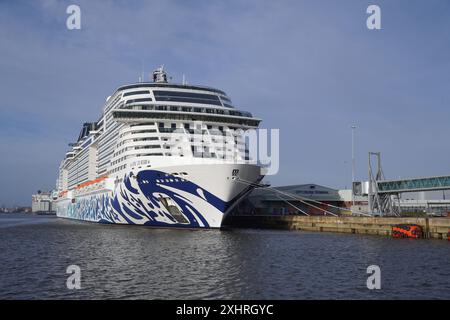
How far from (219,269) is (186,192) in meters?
16.4

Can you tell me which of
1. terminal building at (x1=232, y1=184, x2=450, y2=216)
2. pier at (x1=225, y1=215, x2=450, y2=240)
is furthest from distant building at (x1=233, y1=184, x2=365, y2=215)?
pier at (x1=225, y1=215, x2=450, y2=240)

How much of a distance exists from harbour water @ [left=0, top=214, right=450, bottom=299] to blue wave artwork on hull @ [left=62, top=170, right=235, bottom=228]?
4.19m

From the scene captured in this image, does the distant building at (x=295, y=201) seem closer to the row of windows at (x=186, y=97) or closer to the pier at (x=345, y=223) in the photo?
the pier at (x=345, y=223)

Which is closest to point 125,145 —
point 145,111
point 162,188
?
Result: point 145,111

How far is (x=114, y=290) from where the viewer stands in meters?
18.7

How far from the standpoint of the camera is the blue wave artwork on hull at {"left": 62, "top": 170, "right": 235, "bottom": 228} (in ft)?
129

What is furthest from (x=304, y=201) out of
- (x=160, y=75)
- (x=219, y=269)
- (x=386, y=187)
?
(x=219, y=269)

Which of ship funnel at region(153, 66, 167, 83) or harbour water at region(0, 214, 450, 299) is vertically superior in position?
ship funnel at region(153, 66, 167, 83)

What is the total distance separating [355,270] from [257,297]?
7960mm

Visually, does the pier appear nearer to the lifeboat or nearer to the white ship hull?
the lifeboat

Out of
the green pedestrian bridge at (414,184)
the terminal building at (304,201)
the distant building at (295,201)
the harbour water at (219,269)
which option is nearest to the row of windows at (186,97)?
the harbour water at (219,269)

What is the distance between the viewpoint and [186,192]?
3909cm

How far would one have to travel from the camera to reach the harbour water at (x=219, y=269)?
60.4 ft

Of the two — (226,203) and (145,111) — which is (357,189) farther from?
(145,111)
